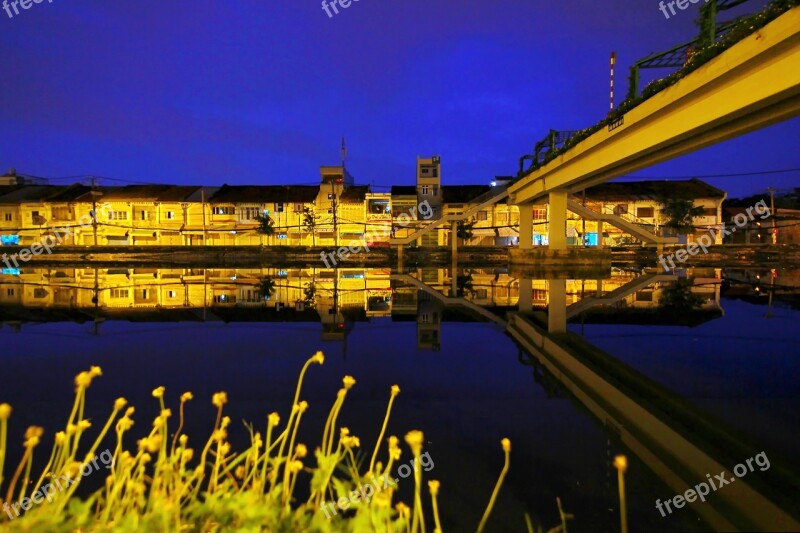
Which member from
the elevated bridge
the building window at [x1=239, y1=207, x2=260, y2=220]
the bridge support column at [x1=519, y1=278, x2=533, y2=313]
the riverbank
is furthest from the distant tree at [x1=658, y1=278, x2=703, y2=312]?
the building window at [x1=239, y1=207, x2=260, y2=220]

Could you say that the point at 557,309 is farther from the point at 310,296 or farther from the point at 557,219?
the point at 557,219

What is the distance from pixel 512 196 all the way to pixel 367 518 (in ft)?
104

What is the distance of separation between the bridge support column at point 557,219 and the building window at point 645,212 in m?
24.5

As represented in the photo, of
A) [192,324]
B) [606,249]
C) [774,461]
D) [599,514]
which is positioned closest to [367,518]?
[599,514]

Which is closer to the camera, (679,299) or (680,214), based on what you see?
(679,299)

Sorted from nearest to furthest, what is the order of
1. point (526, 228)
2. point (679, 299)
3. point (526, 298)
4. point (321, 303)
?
point (321, 303)
point (679, 299)
point (526, 298)
point (526, 228)

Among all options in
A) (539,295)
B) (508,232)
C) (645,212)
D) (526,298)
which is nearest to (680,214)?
(645,212)

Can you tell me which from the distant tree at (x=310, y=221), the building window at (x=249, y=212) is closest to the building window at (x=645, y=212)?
the distant tree at (x=310, y=221)

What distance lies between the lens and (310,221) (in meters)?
43.9

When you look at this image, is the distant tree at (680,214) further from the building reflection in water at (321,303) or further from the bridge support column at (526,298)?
the bridge support column at (526,298)

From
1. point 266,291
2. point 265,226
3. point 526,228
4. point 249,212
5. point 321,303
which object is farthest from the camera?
point 249,212

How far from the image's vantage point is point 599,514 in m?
2.47

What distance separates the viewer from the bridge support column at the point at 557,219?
23781 mm

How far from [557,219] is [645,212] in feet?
84.7
